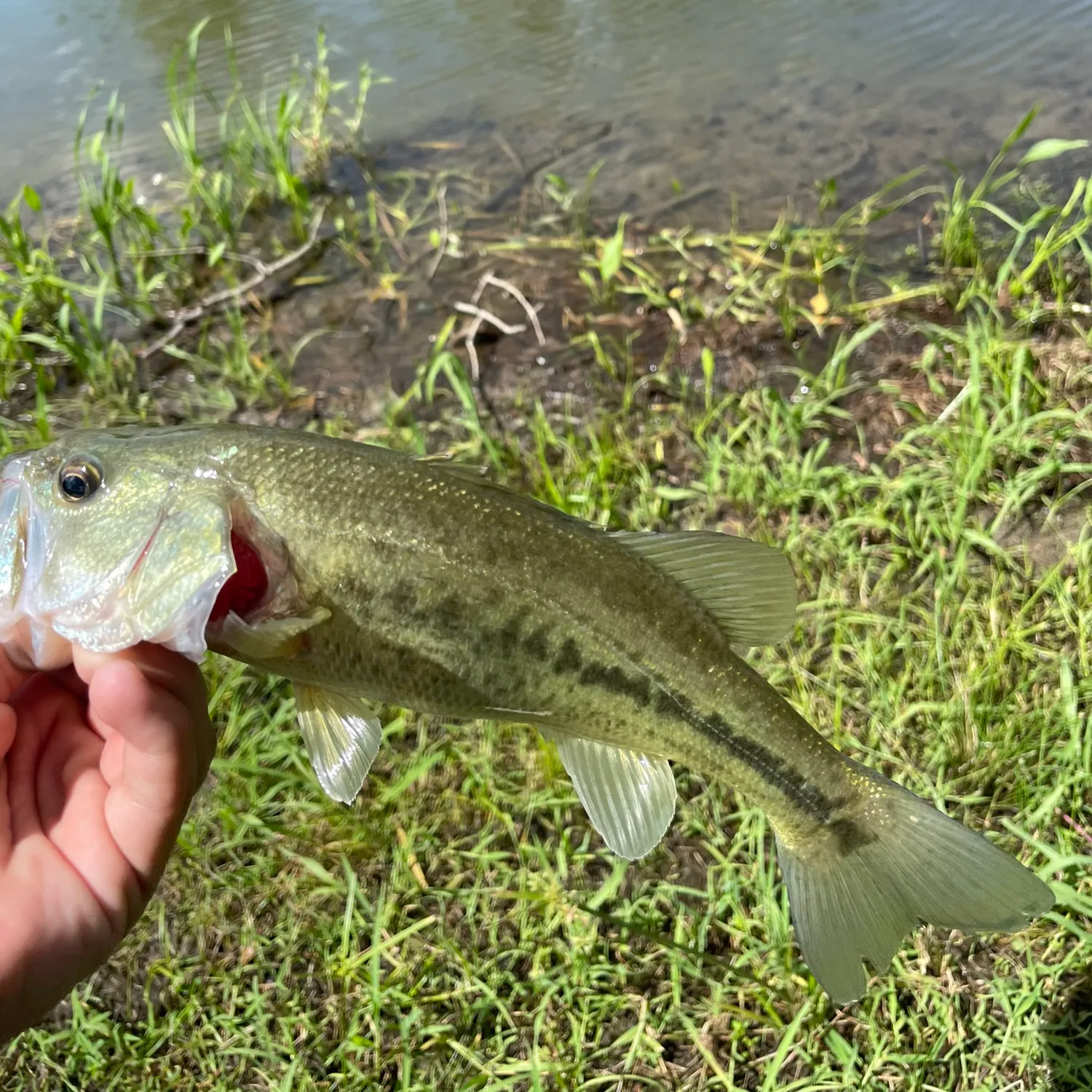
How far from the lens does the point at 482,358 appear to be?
441 centimetres

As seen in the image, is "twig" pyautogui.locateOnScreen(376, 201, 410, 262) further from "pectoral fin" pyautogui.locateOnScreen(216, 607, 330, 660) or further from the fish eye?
"pectoral fin" pyautogui.locateOnScreen(216, 607, 330, 660)

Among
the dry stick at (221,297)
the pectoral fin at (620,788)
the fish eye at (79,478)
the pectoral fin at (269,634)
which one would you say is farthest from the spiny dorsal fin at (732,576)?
the dry stick at (221,297)

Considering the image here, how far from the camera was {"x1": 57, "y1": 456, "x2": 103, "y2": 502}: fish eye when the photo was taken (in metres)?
1.79

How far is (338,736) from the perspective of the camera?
196 cm

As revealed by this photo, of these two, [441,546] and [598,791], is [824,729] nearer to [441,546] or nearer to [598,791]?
[598,791]

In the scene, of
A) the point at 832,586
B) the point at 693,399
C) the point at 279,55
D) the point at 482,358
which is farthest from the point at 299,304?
the point at 279,55

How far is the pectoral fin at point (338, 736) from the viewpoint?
6.36 feet

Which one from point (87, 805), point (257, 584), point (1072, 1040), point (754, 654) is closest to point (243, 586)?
Answer: point (257, 584)

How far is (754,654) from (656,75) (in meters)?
5.52

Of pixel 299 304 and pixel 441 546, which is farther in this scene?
pixel 299 304

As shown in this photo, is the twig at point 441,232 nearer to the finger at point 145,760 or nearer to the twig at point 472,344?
the twig at point 472,344

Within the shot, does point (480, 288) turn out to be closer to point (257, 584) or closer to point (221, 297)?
point (221, 297)

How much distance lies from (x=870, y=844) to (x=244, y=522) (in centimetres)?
158

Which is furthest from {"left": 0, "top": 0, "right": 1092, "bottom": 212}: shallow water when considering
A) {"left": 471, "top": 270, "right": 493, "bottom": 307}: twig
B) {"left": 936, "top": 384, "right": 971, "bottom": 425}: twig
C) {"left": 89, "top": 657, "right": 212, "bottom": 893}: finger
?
{"left": 89, "top": 657, "right": 212, "bottom": 893}: finger
